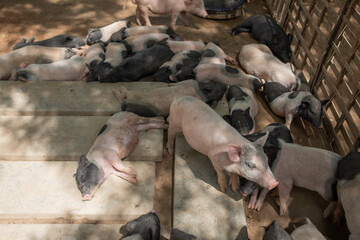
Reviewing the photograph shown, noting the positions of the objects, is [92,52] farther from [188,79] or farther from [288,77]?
[288,77]

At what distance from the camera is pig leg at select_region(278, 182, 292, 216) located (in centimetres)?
375

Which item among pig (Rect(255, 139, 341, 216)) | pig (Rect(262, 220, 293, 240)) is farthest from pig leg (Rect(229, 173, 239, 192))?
pig (Rect(262, 220, 293, 240))

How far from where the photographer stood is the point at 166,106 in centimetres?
465

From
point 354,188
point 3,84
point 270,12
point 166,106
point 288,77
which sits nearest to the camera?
point 354,188

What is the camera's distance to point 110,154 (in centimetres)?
Result: 386

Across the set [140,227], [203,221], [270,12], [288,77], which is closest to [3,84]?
[140,227]

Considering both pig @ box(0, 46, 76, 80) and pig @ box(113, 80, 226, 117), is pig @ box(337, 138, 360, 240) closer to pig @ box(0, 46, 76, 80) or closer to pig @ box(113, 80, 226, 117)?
pig @ box(113, 80, 226, 117)

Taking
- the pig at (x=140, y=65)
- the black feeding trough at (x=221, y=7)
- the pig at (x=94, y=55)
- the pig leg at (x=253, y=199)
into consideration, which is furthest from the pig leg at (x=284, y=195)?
the black feeding trough at (x=221, y=7)

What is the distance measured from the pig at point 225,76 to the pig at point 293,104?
285 mm

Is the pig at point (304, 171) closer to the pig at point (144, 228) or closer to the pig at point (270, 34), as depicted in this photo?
the pig at point (144, 228)

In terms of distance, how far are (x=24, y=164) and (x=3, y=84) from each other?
1844 mm

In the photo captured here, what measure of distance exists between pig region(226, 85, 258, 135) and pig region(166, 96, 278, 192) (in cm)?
76

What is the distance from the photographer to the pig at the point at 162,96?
4.63m

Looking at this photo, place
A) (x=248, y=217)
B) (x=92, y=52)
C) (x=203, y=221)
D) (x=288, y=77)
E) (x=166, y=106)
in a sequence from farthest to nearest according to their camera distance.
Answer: (x=92, y=52)
(x=288, y=77)
(x=166, y=106)
(x=248, y=217)
(x=203, y=221)
